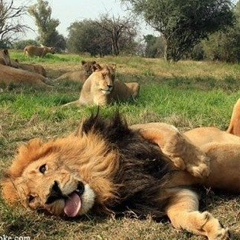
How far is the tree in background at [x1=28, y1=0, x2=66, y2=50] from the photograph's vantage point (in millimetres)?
46219

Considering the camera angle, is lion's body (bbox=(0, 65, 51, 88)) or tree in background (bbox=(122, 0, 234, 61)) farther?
tree in background (bbox=(122, 0, 234, 61))

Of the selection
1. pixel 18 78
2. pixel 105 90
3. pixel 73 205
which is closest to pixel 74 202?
pixel 73 205

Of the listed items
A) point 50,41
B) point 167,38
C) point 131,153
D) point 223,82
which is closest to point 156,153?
point 131,153

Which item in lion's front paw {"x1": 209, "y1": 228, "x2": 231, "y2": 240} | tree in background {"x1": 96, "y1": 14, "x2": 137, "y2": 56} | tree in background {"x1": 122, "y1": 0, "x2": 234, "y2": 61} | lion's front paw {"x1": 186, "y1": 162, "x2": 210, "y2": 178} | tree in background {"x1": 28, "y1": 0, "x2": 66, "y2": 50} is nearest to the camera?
lion's front paw {"x1": 209, "y1": 228, "x2": 231, "y2": 240}

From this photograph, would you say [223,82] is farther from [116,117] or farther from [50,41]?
[50,41]

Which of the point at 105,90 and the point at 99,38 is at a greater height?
the point at 99,38

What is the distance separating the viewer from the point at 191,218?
2361mm

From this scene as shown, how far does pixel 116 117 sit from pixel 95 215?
63 cm

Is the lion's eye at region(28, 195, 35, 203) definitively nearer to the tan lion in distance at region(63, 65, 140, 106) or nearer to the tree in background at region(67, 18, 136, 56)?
the tan lion in distance at region(63, 65, 140, 106)

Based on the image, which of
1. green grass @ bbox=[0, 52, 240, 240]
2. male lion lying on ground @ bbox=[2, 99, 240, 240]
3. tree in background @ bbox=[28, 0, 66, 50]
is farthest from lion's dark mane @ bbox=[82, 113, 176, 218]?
tree in background @ bbox=[28, 0, 66, 50]

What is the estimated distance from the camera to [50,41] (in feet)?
154

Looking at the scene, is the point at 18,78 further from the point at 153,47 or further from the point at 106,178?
the point at 153,47

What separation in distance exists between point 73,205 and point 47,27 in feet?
149

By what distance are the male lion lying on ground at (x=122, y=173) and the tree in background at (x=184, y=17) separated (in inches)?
810
